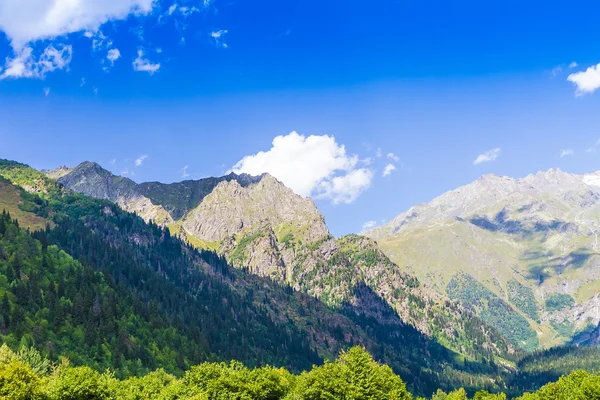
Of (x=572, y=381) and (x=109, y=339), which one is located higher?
(x=109, y=339)

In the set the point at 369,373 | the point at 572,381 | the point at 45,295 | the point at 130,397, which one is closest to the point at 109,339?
the point at 45,295

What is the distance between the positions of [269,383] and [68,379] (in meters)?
46.6

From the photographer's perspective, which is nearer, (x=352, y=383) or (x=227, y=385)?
(x=352, y=383)

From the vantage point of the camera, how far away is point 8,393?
9144cm

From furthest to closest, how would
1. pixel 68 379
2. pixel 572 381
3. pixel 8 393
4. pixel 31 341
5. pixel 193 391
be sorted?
pixel 31 341
pixel 572 381
pixel 193 391
pixel 68 379
pixel 8 393

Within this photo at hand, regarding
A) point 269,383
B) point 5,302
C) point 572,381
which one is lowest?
point 572,381

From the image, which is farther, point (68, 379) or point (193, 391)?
point (193, 391)

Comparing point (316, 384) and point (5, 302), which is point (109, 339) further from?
point (316, 384)

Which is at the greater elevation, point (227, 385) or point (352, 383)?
point (352, 383)

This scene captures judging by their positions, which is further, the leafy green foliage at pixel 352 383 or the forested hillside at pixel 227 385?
Answer: the leafy green foliage at pixel 352 383

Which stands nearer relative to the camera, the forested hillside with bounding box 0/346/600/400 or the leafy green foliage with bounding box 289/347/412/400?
the forested hillside with bounding box 0/346/600/400

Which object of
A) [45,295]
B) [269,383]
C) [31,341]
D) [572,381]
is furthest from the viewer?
[45,295]

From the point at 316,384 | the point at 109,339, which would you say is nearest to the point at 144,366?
the point at 109,339

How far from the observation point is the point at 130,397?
122 meters
